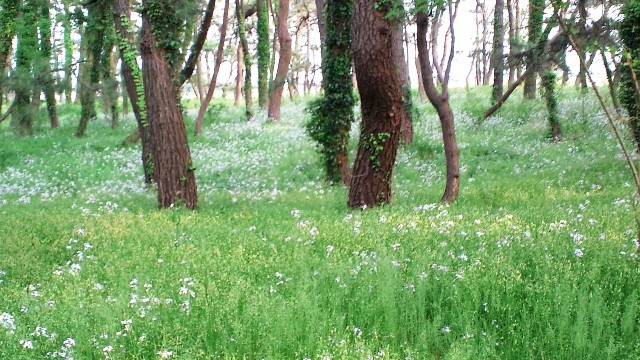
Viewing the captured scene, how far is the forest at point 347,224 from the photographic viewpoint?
4.57 m

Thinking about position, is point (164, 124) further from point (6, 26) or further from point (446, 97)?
point (6, 26)

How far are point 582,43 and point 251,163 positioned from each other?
1324cm

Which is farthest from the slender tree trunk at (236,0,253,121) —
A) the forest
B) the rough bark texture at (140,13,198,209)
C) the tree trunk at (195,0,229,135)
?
the rough bark texture at (140,13,198,209)

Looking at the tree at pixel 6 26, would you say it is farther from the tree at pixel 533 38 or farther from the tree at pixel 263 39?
the tree at pixel 533 38

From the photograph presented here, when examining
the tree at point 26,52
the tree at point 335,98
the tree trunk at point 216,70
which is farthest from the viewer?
the tree trunk at point 216,70

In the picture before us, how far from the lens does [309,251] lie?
7.10 metres

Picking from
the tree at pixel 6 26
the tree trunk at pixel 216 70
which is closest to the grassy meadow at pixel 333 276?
the tree at pixel 6 26

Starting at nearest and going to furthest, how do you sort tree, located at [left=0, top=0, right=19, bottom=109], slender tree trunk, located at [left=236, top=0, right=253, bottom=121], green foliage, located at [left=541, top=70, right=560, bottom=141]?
tree, located at [left=0, top=0, right=19, bottom=109] < green foliage, located at [left=541, top=70, right=560, bottom=141] < slender tree trunk, located at [left=236, top=0, right=253, bottom=121]

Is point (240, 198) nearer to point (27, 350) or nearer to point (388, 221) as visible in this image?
point (388, 221)

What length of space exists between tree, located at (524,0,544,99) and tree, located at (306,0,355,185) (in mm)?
4208

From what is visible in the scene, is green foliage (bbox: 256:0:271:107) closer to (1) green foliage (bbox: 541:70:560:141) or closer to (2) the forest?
(2) the forest

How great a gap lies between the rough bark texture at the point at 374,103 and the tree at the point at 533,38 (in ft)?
7.90

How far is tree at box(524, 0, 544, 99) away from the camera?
7190 mm

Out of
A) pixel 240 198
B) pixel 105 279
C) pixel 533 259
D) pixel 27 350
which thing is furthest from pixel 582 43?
pixel 240 198
